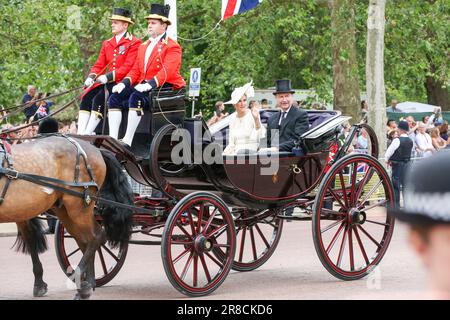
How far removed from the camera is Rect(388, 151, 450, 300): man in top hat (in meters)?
1.74

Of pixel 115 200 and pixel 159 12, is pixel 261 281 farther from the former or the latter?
pixel 159 12

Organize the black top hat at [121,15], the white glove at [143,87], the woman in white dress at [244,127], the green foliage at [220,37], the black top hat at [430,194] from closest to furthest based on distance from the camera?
1. the black top hat at [430,194]
2. the white glove at [143,87]
3. the black top hat at [121,15]
4. the woman in white dress at [244,127]
5. the green foliage at [220,37]

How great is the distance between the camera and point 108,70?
337 inches

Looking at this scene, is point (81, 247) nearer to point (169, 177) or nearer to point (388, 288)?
point (169, 177)

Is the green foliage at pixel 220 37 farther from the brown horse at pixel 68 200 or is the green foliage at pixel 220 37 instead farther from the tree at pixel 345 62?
the brown horse at pixel 68 200

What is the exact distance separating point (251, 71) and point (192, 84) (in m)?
9.04

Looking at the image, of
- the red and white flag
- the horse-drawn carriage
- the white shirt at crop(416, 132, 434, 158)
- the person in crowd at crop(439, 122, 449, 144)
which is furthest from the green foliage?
the horse-drawn carriage

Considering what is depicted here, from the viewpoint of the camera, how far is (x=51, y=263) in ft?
33.4

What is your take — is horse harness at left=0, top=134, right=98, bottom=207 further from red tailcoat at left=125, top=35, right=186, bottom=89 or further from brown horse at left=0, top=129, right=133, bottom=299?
red tailcoat at left=125, top=35, right=186, bottom=89

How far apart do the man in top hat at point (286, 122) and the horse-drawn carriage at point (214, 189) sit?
114 millimetres

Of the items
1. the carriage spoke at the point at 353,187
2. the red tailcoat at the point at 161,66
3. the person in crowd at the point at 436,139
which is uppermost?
the red tailcoat at the point at 161,66

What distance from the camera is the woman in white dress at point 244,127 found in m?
8.84

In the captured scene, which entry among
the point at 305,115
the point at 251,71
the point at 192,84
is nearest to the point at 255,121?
the point at 305,115

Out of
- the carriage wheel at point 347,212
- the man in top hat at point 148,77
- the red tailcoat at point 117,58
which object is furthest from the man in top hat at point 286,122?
the red tailcoat at point 117,58
